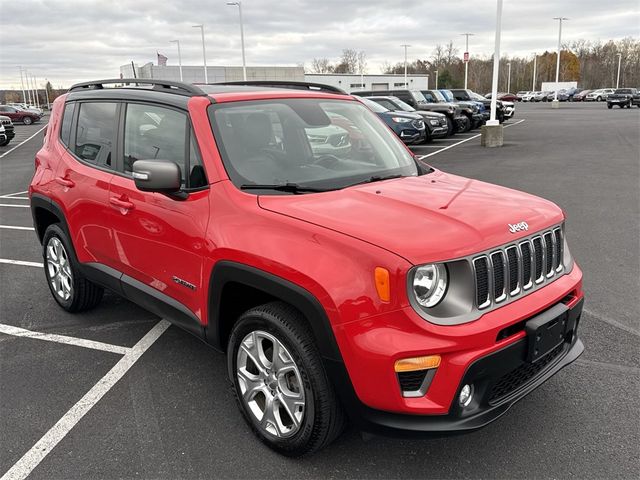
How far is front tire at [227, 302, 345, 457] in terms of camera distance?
2535 millimetres

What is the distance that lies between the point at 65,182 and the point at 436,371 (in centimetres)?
339

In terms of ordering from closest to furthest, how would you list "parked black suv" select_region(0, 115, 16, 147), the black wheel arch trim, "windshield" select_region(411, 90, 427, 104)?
the black wheel arch trim < "windshield" select_region(411, 90, 427, 104) < "parked black suv" select_region(0, 115, 16, 147)

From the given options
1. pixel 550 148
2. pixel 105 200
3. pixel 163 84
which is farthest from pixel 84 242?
pixel 550 148

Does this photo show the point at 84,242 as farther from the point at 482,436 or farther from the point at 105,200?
the point at 482,436

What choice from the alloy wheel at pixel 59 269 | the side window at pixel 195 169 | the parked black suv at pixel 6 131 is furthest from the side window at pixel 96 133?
the parked black suv at pixel 6 131

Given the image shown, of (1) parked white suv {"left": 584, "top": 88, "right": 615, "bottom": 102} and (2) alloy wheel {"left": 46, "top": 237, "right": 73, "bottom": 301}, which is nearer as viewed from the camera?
(2) alloy wheel {"left": 46, "top": 237, "right": 73, "bottom": 301}

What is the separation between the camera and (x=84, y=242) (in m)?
4.19

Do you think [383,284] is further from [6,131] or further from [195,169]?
[6,131]

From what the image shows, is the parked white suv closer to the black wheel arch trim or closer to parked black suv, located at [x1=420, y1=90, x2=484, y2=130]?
parked black suv, located at [x1=420, y1=90, x2=484, y2=130]

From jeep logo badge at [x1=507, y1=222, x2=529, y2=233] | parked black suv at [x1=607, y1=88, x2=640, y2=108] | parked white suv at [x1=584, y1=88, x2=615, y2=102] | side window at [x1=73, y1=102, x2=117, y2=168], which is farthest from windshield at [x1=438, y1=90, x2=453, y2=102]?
parked white suv at [x1=584, y1=88, x2=615, y2=102]

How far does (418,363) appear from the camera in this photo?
2.27 metres

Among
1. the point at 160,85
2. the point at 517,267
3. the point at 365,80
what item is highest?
the point at 365,80

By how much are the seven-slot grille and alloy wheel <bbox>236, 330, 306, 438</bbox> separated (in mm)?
959

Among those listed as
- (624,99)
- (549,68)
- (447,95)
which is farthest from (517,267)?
(549,68)
